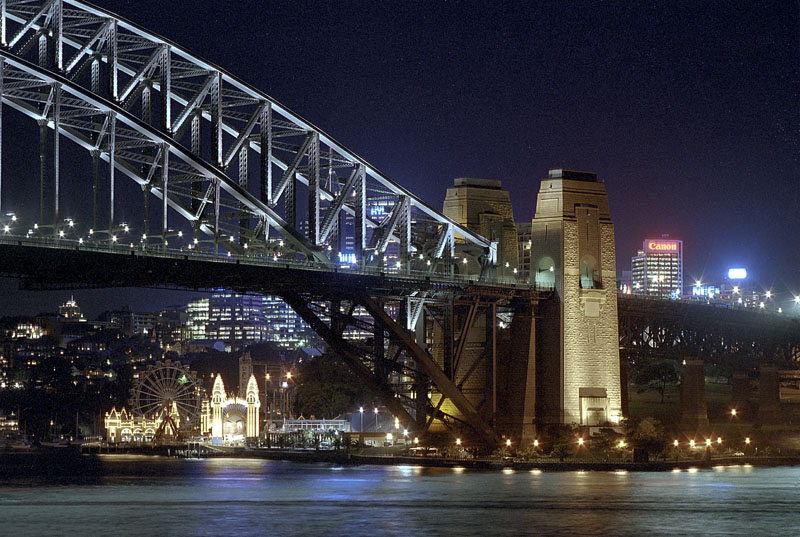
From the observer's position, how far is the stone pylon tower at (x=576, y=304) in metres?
110

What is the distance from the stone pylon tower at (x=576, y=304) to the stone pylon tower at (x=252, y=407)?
75.5 meters

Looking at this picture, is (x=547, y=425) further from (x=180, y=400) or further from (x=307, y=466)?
(x=180, y=400)

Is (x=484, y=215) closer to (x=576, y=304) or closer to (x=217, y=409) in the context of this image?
(x=576, y=304)

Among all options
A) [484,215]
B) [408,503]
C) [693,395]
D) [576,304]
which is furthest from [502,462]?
[693,395]

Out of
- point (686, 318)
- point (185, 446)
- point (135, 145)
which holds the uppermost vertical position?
point (135, 145)

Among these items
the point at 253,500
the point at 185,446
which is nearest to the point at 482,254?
the point at 253,500

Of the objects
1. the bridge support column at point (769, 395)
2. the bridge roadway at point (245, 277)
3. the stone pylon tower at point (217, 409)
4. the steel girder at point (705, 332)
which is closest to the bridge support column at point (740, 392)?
the steel girder at point (705, 332)

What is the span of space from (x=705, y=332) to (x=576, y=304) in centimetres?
4424

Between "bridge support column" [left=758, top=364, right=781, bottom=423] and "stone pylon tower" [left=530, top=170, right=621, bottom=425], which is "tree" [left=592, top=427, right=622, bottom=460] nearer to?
"stone pylon tower" [left=530, top=170, right=621, bottom=425]

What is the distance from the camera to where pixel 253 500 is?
75812mm

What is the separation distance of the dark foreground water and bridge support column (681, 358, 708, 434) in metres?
42.6

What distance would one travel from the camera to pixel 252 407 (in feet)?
599

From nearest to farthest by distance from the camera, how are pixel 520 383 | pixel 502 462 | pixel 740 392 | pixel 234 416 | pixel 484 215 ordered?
pixel 502 462, pixel 520 383, pixel 484 215, pixel 740 392, pixel 234 416

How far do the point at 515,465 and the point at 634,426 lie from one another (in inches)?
680
